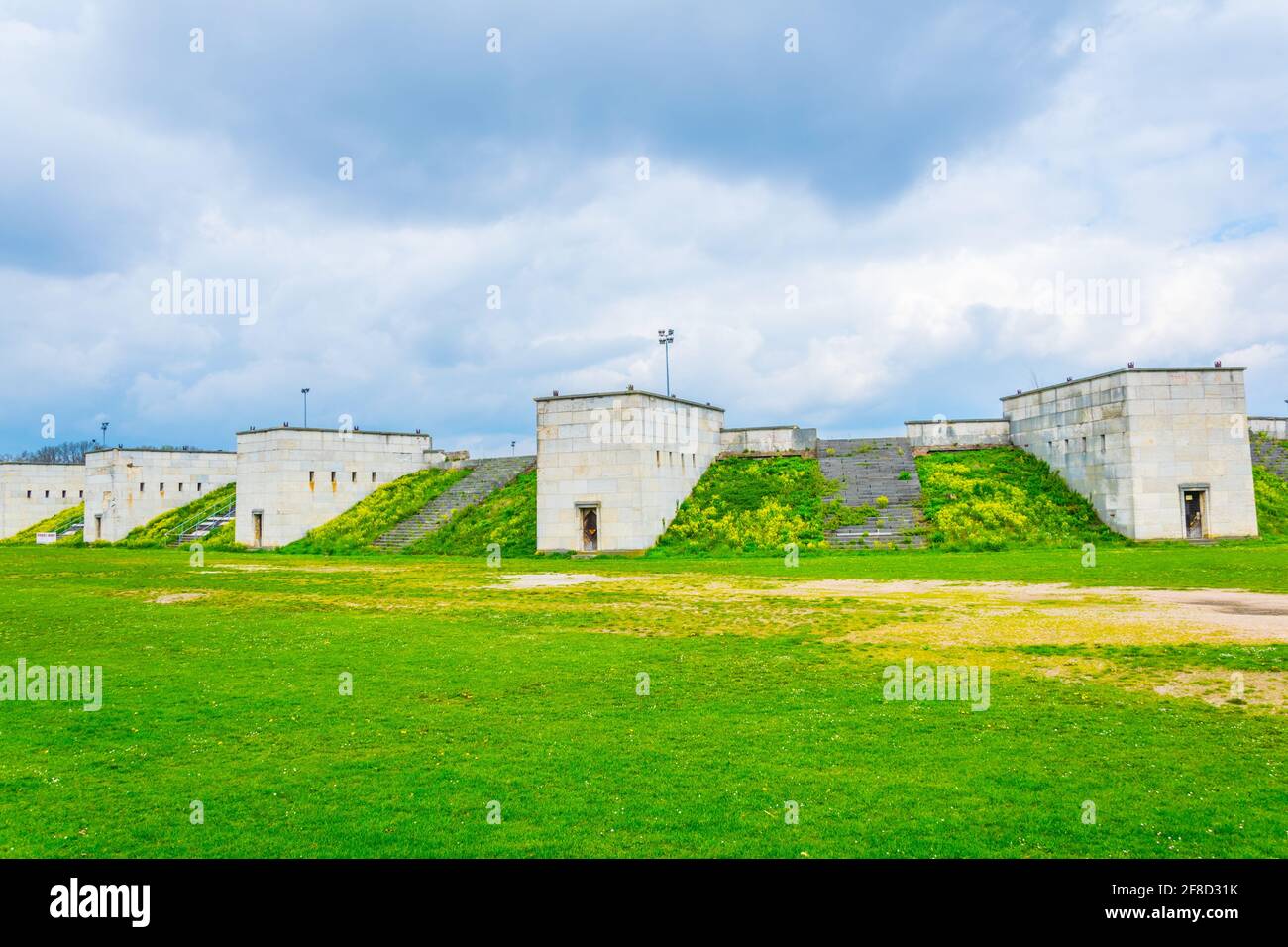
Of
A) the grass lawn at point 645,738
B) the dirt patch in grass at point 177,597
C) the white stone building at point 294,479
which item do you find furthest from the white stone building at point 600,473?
the grass lawn at point 645,738

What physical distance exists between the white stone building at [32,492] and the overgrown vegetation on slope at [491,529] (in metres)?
51.0

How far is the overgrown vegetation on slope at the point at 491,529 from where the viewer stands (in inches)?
1702

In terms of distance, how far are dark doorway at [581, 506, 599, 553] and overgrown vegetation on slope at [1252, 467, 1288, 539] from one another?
30270 mm

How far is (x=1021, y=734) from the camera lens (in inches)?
372

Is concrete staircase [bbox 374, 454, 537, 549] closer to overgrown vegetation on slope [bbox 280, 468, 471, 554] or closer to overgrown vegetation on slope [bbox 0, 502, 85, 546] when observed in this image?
overgrown vegetation on slope [bbox 280, 468, 471, 554]

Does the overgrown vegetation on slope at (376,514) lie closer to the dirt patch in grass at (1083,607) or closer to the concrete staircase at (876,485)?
the concrete staircase at (876,485)

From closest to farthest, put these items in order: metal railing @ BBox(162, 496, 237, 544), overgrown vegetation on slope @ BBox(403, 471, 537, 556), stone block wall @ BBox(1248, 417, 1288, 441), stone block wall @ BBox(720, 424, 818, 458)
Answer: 1. overgrown vegetation on slope @ BBox(403, 471, 537, 556)
2. stone block wall @ BBox(1248, 417, 1288, 441)
3. stone block wall @ BBox(720, 424, 818, 458)
4. metal railing @ BBox(162, 496, 237, 544)

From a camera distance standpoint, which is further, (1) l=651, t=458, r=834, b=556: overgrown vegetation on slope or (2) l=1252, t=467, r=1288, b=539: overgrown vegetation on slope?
(1) l=651, t=458, r=834, b=556: overgrown vegetation on slope

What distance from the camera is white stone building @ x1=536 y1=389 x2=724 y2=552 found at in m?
40.2

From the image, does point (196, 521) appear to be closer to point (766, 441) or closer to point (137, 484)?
point (137, 484)

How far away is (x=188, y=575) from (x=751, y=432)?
1270 inches

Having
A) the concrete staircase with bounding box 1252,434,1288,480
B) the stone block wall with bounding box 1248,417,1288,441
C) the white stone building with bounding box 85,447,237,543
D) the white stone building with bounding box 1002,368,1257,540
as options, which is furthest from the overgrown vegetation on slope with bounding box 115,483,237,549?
the stone block wall with bounding box 1248,417,1288,441
